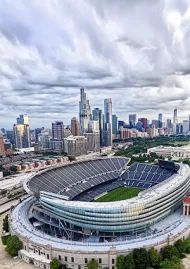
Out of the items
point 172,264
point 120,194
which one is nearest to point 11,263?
point 172,264

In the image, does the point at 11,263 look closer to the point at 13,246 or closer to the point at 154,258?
the point at 13,246

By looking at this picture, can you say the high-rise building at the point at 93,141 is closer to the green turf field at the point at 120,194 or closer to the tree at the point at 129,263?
the green turf field at the point at 120,194

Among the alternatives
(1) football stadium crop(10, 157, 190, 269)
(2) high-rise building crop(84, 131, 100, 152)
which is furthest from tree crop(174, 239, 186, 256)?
(2) high-rise building crop(84, 131, 100, 152)

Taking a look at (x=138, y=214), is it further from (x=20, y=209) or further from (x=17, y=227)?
(x=20, y=209)

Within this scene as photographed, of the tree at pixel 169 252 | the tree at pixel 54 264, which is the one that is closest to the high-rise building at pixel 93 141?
the tree at pixel 169 252

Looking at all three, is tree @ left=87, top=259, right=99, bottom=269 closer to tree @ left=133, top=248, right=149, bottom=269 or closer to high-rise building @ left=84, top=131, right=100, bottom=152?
tree @ left=133, top=248, right=149, bottom=269

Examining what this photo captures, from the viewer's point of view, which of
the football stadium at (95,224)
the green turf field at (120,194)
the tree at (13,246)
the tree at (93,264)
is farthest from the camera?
the green turf field at (120,194)

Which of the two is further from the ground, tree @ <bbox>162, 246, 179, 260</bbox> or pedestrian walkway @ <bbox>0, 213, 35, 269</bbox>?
tree @ <bbox>162, 246, 179, 260</bbox>
